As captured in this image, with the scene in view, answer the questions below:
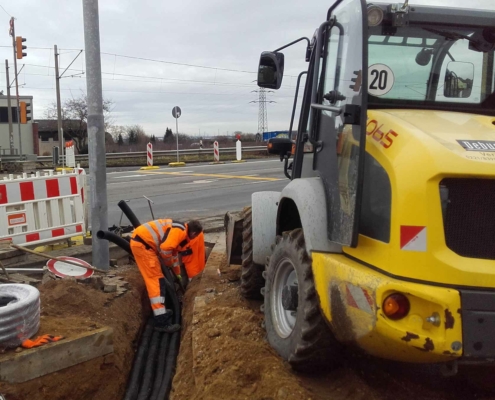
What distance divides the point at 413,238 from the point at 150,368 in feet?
11.5

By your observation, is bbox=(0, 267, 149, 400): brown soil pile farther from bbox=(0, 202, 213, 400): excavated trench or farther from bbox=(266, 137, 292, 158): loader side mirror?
bbox=(266, 137, 292, 158): loader side mirror

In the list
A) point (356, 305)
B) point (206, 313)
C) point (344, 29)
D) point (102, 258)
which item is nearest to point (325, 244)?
point (356, 305)

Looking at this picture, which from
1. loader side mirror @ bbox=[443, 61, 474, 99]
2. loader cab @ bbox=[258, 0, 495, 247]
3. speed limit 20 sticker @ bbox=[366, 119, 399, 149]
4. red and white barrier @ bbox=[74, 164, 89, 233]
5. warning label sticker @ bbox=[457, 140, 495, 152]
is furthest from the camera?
red and white barrier @ bbox=[74, 164, 89, 233]

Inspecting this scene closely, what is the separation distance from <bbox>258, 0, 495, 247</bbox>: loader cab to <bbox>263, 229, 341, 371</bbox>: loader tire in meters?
0.36

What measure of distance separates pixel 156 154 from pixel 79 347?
89.8 ft

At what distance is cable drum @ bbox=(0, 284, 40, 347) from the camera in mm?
4004

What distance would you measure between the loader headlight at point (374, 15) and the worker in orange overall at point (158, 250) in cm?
340

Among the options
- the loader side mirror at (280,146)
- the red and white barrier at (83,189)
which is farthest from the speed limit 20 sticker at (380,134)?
the red and white barrier at (83,189)

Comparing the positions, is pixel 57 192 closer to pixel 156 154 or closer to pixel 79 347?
pixel 79 347

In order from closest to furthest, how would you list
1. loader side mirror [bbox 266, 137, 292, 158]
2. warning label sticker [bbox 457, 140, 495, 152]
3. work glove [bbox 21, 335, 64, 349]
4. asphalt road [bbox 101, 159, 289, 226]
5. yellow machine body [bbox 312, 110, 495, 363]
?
1. yellow machine body [bbox 312, 110, 495, 363]
2. warning label sticker [bbox 457, 140, 495, 152]
3. work glove [bbox 21, 335, 64, 349]
4. loader side mirror [bbox 266, 137, 292, 158]
5. asphalt road [bbox 101, 159, 289, 226]

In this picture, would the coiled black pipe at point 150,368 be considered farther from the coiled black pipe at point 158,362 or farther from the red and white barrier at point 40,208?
the red and white barrier at point 40,208

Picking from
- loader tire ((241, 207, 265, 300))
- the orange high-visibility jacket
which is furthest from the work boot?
loader tire ((241, 207, 265, 300))

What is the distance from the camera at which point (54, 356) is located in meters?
4.19

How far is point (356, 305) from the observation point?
2.80m
